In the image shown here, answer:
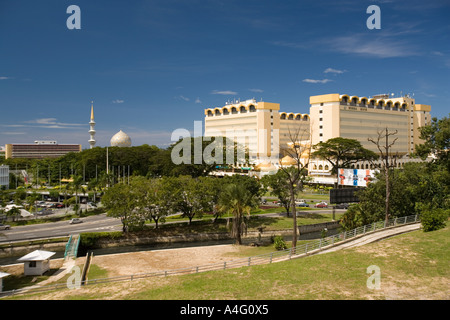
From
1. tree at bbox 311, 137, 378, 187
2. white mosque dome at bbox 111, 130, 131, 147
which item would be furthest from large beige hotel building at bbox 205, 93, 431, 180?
white mosque dome at bbox 111, 130, 131, 147

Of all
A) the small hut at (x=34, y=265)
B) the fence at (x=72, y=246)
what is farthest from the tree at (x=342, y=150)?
the small hut at (x=34, y=265)

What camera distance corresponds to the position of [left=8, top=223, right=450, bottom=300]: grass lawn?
14.4m

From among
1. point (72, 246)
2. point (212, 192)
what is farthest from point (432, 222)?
point (72, 246)

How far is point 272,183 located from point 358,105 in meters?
85.6

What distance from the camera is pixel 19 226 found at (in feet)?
148

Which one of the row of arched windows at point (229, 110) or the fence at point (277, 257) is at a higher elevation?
the row of arched windows at point (229, 110)

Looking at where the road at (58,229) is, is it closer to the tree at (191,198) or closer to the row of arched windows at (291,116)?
the tree at (191,198)

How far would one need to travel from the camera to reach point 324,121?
382 ft

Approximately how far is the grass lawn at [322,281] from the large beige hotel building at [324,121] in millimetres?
83472

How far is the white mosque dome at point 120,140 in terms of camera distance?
133500 mm

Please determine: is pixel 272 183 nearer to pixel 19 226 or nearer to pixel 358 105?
pixel 19 226

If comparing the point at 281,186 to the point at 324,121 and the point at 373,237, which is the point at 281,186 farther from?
the point at 324,121

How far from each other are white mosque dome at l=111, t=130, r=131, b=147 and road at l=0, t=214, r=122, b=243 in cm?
8694
